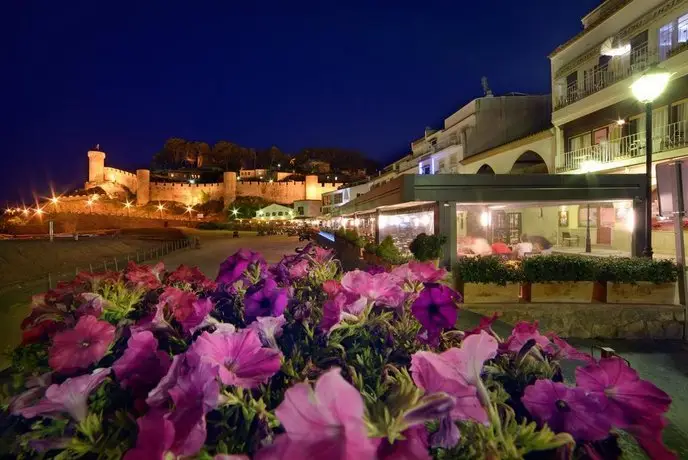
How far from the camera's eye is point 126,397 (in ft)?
3.09

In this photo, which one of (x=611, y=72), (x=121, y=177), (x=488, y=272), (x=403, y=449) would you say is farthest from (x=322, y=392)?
(x=121, y=177)

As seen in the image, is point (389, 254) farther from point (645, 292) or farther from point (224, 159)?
point (224, 159)

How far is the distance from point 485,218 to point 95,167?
278 ft

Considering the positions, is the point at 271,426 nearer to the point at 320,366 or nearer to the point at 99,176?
the point at 320,366

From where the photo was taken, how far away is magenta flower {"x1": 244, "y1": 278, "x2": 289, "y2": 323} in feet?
4.20

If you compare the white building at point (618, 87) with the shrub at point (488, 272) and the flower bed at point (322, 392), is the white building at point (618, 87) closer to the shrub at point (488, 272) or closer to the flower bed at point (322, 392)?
the shrub at point (488, 272)

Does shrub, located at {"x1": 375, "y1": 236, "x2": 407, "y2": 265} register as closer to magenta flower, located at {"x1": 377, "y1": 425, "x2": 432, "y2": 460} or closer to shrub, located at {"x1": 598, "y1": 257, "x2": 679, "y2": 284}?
shrub, located at {"x1": 598, "y1": 257, "x2": 679, "y2": 284}

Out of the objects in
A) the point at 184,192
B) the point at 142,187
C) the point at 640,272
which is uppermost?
the point at 142,187

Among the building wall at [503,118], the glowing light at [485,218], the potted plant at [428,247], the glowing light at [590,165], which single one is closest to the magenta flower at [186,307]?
the potted plant at [428,247]

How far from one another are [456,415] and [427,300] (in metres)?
0.49

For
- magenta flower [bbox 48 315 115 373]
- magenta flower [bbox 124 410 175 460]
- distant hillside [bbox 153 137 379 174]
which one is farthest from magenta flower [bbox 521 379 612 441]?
distant hillside [bbox 153 137 379 174]

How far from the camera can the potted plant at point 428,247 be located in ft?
28.4

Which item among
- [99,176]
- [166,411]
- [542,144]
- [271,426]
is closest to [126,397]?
[166,411]

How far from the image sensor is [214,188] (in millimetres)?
79688
